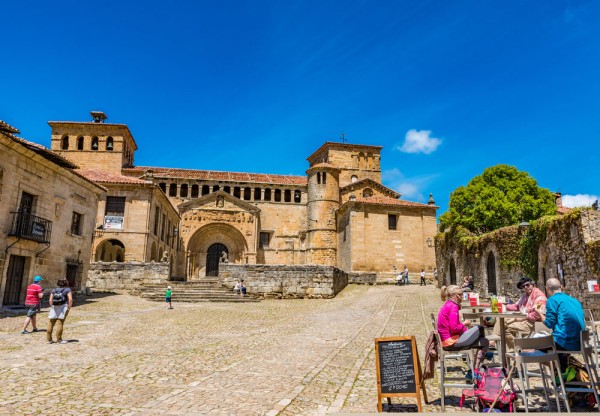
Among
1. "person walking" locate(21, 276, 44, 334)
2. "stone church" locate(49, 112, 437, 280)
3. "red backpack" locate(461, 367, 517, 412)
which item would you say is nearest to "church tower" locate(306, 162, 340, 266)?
"stone church" locate(49, 112, 437, 280)

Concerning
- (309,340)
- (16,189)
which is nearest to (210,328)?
(309,340)

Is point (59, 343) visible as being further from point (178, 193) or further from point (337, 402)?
point (178, 193)

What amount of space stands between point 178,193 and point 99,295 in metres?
21.8

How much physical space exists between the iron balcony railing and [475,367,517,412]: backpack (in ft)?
51.2

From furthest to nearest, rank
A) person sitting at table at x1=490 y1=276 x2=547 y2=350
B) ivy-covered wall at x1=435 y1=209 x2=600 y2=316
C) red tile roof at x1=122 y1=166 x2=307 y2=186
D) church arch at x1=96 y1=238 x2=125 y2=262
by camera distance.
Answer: red tile roof at x1=122 y1=166 x2=307 y2=186, church arch at x1=96 y1=238 x2=125 y2=262, ivy-covered wall at x1=435 y1=209 x2=600 y2=316, person sitting at table at x1=490 y1=276 x2=547 y2=350

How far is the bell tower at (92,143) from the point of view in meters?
39.0

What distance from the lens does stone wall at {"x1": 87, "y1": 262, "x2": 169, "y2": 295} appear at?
21.5 m

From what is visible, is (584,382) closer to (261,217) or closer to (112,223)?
(112,223)

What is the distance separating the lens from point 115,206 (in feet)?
88.7

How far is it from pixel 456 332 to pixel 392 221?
31.9 metres

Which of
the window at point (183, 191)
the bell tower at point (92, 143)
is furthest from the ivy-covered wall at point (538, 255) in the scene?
the bell tower at point (92, 143)

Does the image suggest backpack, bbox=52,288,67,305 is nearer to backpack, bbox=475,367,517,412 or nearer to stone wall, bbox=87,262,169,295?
backpack, bbox=475,367,517,412

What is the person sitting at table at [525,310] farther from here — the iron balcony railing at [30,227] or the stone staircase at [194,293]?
the iron balcony railing at [30,227]

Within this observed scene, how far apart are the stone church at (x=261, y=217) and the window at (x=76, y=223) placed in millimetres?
8512
